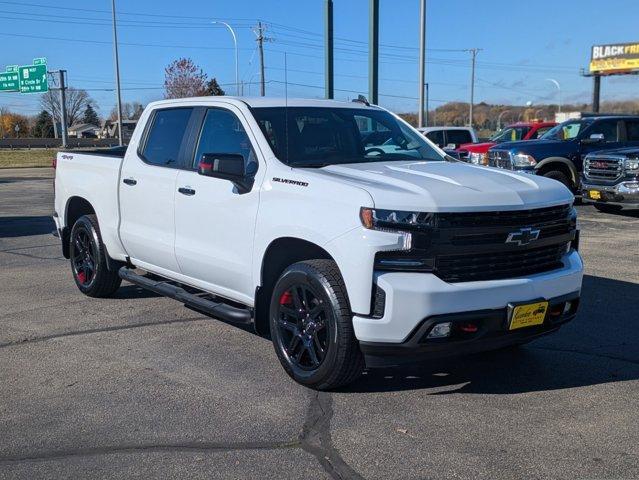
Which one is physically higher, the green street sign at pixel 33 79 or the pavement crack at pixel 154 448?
the green street sign at pixel 33 79

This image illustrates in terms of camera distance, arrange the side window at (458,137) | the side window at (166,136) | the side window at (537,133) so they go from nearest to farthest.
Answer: the side window at (166,136) < the side window at (537,133) < the side window at (458,137)

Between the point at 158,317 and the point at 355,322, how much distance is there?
2979 mm

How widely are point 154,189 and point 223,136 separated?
2.83ft

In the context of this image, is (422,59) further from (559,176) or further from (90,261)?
(90,261)

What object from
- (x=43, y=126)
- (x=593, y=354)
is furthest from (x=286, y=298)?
(x=43, y=126)

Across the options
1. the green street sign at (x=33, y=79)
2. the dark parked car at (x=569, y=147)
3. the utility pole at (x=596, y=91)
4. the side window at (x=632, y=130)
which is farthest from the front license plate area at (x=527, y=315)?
the utility pole at (x=596, y=91)

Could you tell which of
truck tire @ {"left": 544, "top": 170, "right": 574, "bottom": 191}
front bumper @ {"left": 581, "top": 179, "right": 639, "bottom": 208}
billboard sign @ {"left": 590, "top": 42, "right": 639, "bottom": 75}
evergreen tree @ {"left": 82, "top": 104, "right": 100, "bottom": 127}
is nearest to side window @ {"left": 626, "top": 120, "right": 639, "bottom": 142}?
truck tire @ {"left": 544, "top": 170, "right": 574, "bottom": 191}

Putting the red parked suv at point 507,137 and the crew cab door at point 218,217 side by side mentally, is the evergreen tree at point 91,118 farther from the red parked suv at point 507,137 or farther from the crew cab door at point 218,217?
the crew cab door at point 218,217

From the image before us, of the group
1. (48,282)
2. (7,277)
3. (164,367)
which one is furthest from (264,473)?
(7,277)

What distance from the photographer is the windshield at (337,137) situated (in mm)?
5172

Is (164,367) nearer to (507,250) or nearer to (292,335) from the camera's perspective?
(292,335)

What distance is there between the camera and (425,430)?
402 cm

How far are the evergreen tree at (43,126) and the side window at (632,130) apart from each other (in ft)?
355

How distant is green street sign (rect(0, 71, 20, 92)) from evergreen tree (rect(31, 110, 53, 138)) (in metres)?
64.0
